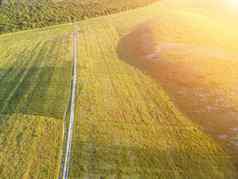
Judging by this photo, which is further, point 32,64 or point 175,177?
point 32,64

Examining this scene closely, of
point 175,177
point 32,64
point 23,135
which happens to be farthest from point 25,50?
point 175,177

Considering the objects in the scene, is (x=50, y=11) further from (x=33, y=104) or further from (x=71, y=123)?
(x=71, y=123)

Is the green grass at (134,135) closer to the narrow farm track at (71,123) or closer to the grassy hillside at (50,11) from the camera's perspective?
the narrow farm track at (71,123)

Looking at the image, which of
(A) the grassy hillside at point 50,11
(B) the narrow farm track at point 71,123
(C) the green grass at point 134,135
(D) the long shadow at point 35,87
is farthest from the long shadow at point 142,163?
(A) the grassy hillside at point 50,11

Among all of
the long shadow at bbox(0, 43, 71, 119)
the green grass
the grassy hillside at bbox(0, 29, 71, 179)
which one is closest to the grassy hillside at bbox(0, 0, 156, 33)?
the grassy hillside at bbox(0, 29, 71, 179)

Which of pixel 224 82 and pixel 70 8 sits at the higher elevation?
pixel 70 8

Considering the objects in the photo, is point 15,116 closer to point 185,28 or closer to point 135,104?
point 135,104

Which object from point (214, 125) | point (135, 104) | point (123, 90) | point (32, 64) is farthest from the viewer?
point (32, 64)
